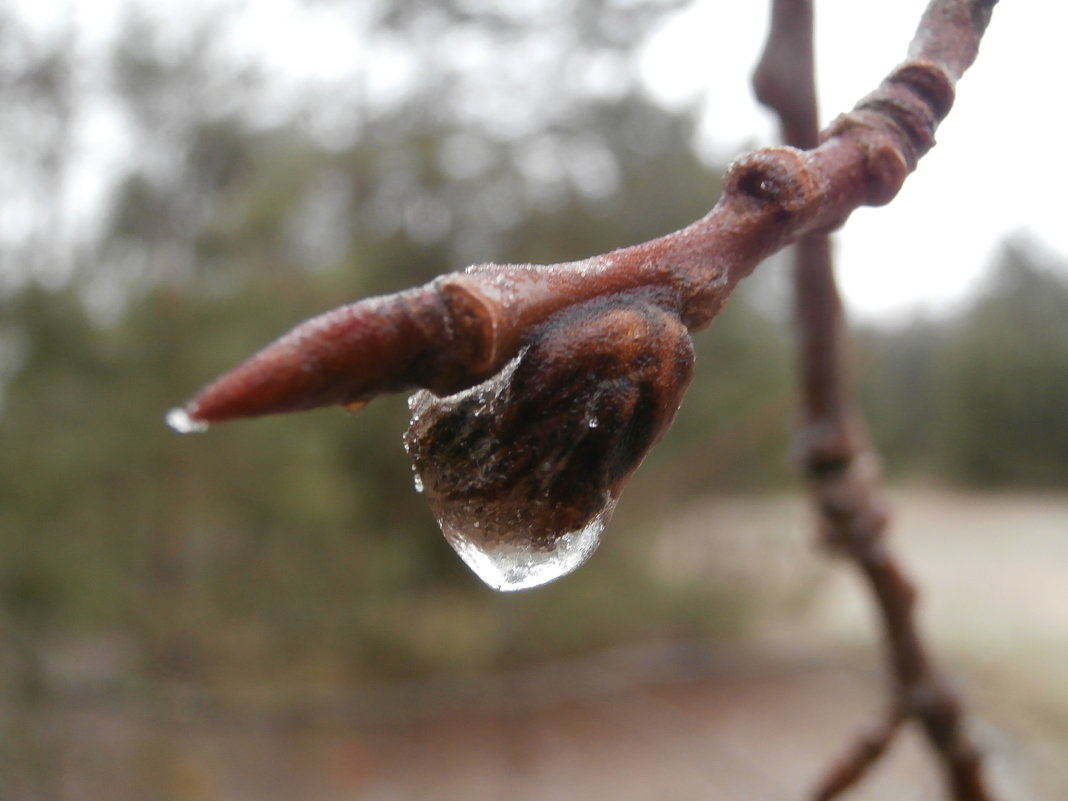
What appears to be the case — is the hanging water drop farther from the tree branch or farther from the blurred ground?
the blurred ground

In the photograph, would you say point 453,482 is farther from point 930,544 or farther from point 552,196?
point 930,544

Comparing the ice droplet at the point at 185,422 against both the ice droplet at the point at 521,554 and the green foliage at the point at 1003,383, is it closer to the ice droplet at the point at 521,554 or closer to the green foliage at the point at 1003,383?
the ice droplet at the point at 521,554

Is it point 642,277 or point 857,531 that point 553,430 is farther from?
point 857,531

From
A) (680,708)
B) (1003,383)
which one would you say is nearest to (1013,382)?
(1003,383)

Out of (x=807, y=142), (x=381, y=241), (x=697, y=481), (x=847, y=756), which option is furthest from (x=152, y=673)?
(x=807, y=142)

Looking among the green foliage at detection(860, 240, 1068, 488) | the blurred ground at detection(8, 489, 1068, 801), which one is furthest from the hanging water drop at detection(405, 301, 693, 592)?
the green foliage at detection(860, 240, 1068, 488)

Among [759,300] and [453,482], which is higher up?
[759,300]

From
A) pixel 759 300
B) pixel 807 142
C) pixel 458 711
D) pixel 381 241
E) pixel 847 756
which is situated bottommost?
pixel 847 756
